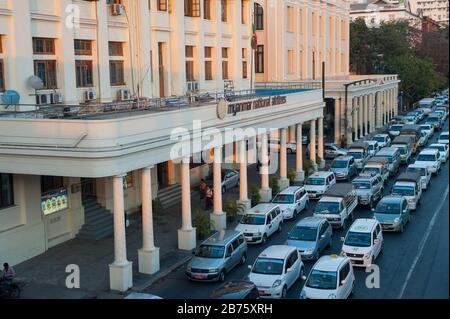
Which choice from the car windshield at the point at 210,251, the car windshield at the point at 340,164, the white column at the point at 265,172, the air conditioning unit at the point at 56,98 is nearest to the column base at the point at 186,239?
the car windshield at the point at 210,251

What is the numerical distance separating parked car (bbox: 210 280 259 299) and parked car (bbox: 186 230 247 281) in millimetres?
2721

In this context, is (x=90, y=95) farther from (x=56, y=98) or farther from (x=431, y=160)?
(x=431, y=160)

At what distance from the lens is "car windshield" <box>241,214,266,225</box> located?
2653 cm

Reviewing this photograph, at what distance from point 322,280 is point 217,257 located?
453 cm

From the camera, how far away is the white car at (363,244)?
885 inches

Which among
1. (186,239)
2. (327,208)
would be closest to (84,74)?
(186,239)

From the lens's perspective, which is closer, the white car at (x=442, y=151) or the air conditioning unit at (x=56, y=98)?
the air conditioning unit at (x=56, y=98)

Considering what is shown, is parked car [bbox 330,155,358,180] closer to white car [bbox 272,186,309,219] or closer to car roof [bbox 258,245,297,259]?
white car [bbox 272,186,309,219]

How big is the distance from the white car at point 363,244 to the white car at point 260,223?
12.9 ft

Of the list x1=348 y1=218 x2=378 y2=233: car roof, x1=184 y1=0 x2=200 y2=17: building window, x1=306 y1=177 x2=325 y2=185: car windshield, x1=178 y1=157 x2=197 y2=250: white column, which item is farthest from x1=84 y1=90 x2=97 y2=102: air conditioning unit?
x1=306 y1=177 x2=325 y2=185: car windshield

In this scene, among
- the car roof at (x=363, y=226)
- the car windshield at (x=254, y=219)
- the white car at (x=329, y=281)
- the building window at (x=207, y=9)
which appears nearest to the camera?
the white car at (x=329, y=281)

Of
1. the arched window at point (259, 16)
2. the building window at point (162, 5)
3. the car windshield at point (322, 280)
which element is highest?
the arched window at point (259, 16)

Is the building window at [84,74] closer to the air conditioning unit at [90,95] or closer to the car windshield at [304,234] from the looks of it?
the air conditioning unit at [90,95]
